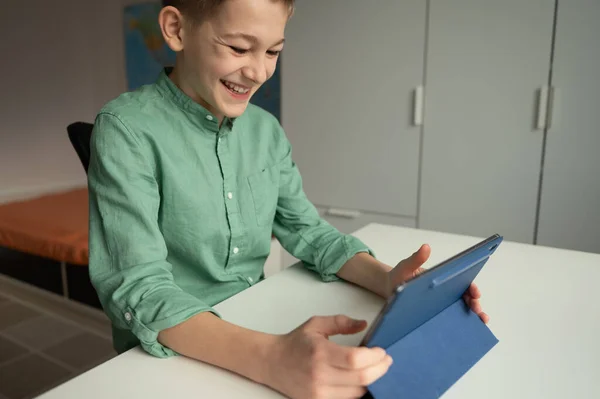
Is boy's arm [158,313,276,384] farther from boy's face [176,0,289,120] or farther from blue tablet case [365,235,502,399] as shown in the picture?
boy's face [176,0,289,120]

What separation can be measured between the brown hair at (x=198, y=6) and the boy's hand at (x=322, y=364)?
445mm

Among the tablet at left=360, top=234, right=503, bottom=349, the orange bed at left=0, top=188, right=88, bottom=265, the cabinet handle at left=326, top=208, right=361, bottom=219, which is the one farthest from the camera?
the cabinet handle at left=326, top=208, right=361, bottom=219

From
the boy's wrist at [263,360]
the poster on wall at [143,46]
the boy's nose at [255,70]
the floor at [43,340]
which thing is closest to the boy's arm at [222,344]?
the boy's wrist at [263,360]

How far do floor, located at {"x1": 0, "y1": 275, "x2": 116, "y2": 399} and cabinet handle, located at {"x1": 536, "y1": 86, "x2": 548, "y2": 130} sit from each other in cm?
183

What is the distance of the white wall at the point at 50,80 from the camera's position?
3.02 m

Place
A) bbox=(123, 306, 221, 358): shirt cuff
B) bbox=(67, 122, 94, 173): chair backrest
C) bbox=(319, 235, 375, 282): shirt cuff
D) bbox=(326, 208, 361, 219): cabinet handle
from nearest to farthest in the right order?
bbox=(123, 306, 221, 358): shirt cuff, bbox=(319, 235, 375, 282): shirt cuff, bbox=(67, 122, 94, 173): chair backrest, bbox=(326, 208, 361, 219): cabinet handle

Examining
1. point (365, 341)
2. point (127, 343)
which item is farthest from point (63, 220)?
point (365, 341)

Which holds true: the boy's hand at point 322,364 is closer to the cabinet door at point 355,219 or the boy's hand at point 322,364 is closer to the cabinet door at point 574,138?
the cabinet door at point 574,138

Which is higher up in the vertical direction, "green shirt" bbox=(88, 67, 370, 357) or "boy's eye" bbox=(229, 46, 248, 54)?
"boy's eye" bbox=(229, 46, 248, 54)

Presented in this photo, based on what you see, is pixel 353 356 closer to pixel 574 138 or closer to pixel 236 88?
pixel 236 88

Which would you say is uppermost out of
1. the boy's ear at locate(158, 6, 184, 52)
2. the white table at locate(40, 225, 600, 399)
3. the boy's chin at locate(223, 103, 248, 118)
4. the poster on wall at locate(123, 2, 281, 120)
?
the poster on wall at locate(123, 2, 281, 120)

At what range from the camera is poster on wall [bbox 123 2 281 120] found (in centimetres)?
309

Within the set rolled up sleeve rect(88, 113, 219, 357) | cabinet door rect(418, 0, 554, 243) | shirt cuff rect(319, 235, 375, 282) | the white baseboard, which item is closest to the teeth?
rolled up sleeve rect(88, 113, 219, 357)

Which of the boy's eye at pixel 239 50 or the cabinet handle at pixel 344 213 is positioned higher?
the boy's eye at pixel 239 50
